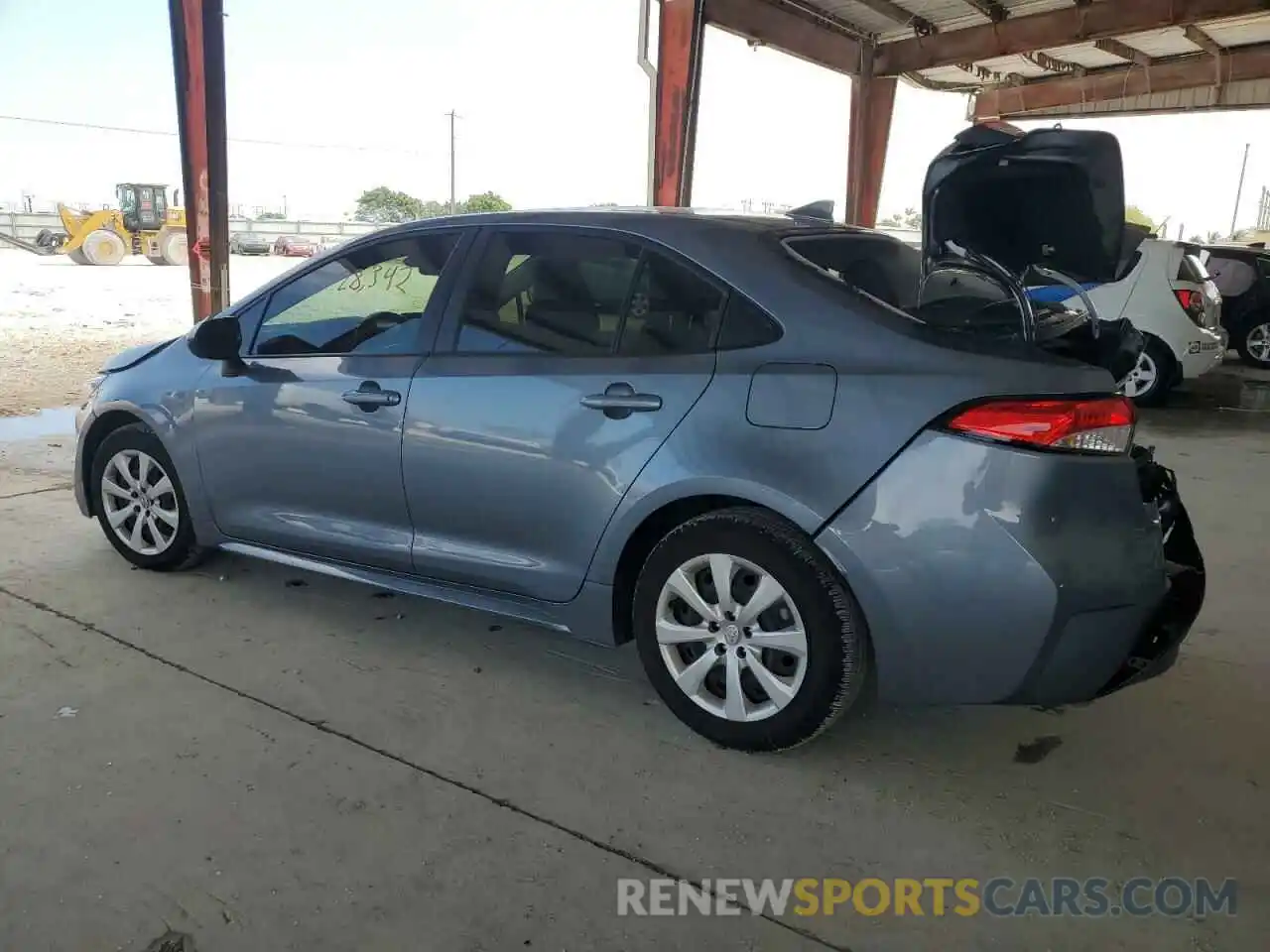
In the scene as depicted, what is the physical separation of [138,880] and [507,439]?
1.39 m

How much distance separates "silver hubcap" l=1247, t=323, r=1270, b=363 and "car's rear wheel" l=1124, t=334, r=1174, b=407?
3.72 m

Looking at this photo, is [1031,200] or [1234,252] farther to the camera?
[1234,252]

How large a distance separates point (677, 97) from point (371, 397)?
7.68 m

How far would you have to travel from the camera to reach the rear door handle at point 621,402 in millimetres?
2562

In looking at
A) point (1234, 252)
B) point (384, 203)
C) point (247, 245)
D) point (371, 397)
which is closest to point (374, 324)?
point (371, 397)

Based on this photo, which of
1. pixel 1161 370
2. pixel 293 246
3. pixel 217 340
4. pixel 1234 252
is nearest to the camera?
pixel 217 340

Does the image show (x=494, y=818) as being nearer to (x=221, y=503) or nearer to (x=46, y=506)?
(x=221, y=503)

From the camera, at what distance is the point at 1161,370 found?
8.41 meters

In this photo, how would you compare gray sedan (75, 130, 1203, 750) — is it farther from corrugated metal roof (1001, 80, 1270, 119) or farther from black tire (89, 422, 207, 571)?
corrugated metal roof (1001, 80, 1270, 119)

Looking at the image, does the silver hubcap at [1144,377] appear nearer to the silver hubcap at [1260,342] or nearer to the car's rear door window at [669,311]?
the silver hubcap at [1260,342]

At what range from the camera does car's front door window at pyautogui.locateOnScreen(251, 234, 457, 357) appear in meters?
3.12

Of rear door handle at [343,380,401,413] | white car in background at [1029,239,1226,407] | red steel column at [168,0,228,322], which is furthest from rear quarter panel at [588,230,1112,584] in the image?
white car in background at [1029,239,1226,407]

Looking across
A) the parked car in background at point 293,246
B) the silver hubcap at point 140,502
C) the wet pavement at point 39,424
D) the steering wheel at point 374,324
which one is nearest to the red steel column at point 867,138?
the wet pavement at point 39,424

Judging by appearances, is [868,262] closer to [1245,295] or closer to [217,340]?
[217,340]
